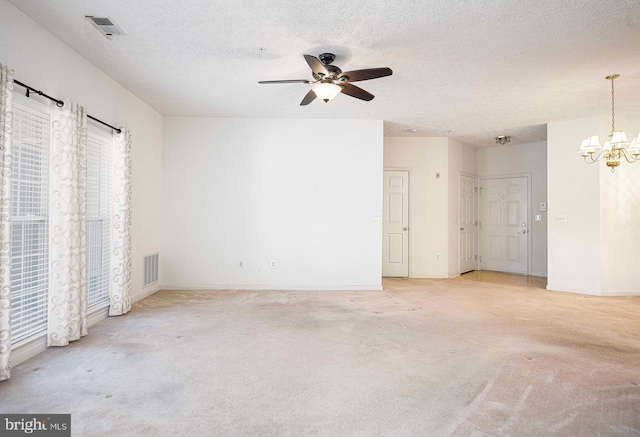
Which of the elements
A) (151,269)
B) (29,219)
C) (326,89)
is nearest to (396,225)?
(326,89)

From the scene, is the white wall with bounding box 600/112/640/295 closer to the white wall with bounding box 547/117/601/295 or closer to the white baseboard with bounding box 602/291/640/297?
the white baseboard with bounding box 602/291/640/297

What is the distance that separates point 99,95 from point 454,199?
20.8ft

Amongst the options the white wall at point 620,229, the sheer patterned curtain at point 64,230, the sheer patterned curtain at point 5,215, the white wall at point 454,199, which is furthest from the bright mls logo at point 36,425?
the white wall at point 620,229

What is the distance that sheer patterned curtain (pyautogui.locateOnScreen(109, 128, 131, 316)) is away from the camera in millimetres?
4262

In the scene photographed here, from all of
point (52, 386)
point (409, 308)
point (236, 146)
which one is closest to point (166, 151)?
point (236, 146)

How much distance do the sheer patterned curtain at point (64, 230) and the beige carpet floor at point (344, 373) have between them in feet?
0.88

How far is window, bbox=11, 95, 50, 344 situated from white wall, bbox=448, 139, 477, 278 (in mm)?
6460

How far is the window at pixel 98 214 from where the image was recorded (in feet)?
13.1

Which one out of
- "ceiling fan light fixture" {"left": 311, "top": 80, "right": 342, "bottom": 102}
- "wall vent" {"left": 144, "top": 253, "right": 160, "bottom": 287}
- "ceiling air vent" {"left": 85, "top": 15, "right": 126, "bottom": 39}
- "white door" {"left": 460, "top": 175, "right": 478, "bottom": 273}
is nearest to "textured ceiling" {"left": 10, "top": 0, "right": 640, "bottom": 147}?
"ceiling air vent" {"left": 85, "top": 15, "right": 126, "bottom": 39}

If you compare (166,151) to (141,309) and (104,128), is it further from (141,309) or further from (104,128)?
(141,309)

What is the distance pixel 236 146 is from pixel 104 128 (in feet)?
6.83

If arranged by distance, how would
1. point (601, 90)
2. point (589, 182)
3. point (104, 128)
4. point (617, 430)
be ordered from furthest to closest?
point (589, 182), point (601, 90), point (104, 128), point (617, 430)

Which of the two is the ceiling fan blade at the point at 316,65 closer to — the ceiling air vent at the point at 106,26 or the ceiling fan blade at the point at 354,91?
the ceiling fan blade at the point at 354,91

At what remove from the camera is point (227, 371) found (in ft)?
9.02
